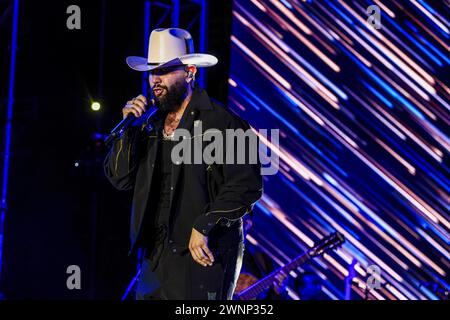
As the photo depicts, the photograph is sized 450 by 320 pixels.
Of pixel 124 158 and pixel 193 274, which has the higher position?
pixel 124 158

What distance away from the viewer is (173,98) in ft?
9.66

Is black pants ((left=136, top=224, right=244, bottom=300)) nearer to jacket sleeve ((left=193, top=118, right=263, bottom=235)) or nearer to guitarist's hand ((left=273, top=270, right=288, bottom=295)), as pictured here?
jacket sleeve ((left=193, top=118, right=263, bottom=235))

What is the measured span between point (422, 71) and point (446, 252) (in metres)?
A: 1.75

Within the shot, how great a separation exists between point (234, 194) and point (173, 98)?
0.50 metres

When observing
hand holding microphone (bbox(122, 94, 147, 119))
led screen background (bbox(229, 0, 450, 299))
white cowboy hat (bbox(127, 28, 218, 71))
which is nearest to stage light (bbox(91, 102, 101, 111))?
led screen background (bbox(229, 0, 450, 299))

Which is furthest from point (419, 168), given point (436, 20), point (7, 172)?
point (7, 172)

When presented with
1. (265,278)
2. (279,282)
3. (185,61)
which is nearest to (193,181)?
(185,61)

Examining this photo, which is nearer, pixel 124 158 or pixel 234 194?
pixel 234 194

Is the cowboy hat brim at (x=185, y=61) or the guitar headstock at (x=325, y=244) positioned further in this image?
the guitar headstock at (x=325, y=244)

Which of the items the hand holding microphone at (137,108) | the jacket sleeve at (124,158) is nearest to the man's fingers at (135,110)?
the hand holding microphone at (137,108)

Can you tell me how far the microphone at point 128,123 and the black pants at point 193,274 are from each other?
48 cm

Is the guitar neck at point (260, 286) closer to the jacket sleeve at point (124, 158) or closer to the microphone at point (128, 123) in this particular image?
the jacket sleeve at point (124, 158)

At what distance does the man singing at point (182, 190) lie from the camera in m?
2.74

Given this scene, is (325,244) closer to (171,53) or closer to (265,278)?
(265,278)
